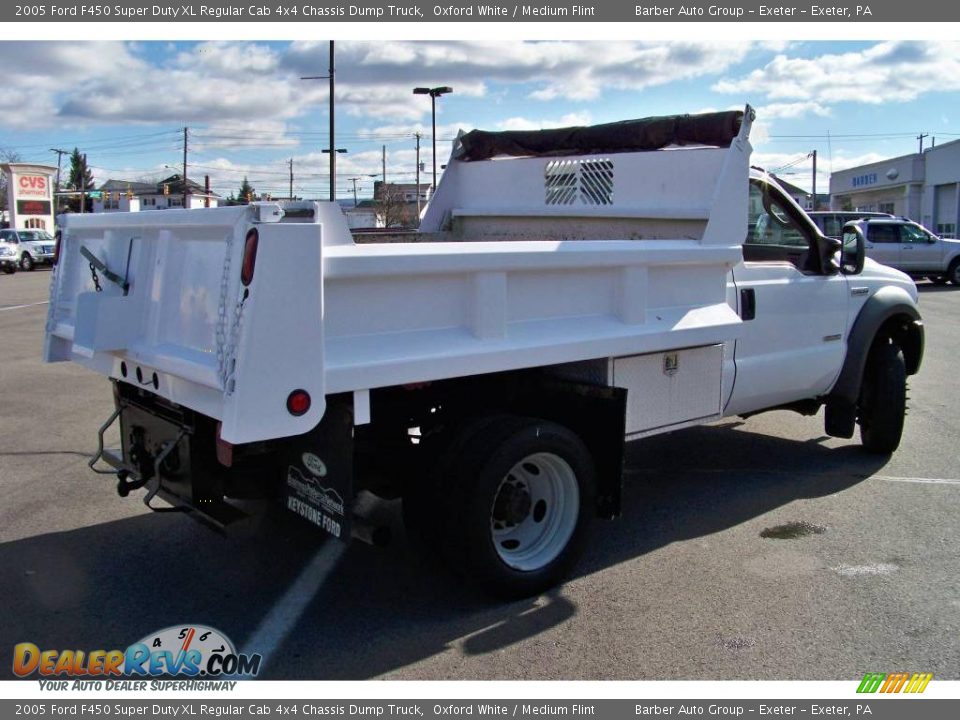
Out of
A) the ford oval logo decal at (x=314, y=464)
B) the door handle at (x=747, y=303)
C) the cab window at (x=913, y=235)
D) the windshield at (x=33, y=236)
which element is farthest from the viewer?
the windshield at (x=33, y=236)

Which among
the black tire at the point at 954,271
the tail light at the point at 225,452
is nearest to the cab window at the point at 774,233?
the tail light at the point at 225,452

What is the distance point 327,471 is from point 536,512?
123 cm

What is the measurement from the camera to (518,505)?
4570 mm

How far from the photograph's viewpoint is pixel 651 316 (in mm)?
4922

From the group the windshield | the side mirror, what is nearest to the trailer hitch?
the side mirror

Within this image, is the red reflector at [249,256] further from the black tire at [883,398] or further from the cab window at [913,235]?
the cab window at [913,235]

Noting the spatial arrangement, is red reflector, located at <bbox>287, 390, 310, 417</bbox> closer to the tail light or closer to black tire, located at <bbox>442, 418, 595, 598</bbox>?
the tail light

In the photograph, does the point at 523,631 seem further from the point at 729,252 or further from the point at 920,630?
the point at 729,252

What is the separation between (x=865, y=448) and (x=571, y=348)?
13.1 feet

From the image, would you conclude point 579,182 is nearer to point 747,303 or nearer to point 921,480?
point 747,303

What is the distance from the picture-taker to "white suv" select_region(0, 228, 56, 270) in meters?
38.8

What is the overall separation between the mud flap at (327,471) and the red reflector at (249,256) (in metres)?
0.68

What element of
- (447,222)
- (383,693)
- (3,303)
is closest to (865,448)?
(447,222)

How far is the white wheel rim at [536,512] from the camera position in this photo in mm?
4527
